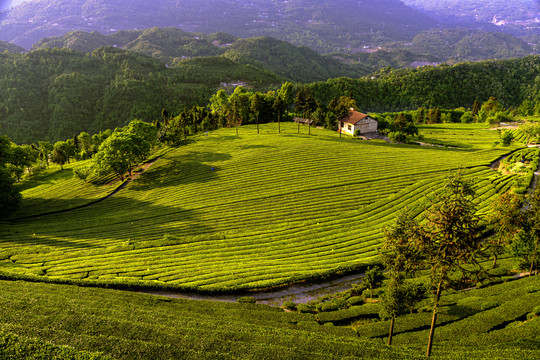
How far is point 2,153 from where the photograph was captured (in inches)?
2729

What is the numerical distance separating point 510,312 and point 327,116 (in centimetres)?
8353

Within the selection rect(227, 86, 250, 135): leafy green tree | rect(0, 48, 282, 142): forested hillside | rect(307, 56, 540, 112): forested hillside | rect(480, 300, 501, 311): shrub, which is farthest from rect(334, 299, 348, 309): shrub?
rect(0, 48, 282, 142): forested hillside

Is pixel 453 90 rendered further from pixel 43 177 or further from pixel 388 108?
pixel 43 177

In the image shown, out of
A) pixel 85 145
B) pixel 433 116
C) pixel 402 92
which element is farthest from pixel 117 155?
pixel 402 92

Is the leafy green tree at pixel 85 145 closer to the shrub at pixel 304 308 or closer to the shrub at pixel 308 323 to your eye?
the shrub at pixel 304 308

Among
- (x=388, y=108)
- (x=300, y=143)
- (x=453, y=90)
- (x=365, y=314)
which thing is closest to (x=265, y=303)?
(x=365, y=314)

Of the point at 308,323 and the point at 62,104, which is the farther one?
the point at 62,104

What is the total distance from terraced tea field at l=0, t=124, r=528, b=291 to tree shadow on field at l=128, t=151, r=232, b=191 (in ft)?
1.00

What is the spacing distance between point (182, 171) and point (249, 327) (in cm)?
5415

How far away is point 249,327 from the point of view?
68.6 ft

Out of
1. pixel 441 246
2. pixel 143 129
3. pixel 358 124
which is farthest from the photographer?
pixel 358 124

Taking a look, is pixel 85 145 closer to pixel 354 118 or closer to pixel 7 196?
pixel 7 196

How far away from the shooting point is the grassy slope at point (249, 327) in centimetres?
1708

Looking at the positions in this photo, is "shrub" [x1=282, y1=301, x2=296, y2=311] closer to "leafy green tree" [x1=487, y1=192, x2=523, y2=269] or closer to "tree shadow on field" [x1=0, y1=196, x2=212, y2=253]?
"tree shadow on field" [x1=0, y1=196, x2=212, y2=253]
